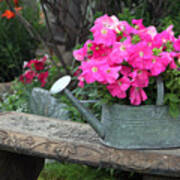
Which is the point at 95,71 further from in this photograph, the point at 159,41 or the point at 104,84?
the point at 159,41

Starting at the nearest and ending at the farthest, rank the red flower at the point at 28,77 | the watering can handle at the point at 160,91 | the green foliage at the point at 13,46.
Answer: the watering can handle at the point at 160,91 → the red flower at the point at 28,77 → the green foliage at the point at 13,46

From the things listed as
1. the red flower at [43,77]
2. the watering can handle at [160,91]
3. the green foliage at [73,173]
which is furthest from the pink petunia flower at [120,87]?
the red flower at [43,77]

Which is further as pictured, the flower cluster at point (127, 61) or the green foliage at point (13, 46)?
the green foliage at point (13, 46)

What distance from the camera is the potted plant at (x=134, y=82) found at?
1227 mm

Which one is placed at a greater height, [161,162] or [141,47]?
[141,47]

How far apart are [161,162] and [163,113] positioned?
0.21m

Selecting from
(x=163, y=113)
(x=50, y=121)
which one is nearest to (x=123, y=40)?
(x=163, y=113)

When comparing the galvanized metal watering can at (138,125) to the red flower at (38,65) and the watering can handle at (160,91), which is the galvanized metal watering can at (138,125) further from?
the red flower at (38,65)

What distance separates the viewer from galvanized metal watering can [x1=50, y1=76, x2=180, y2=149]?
1.27 m

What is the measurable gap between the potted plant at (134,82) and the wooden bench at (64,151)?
6cm

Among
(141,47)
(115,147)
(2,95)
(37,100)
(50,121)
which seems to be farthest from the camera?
(2,95)

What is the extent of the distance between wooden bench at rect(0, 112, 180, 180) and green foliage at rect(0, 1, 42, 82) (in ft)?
6.31

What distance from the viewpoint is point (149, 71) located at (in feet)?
4.20

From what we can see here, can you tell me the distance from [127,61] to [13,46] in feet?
9.25
